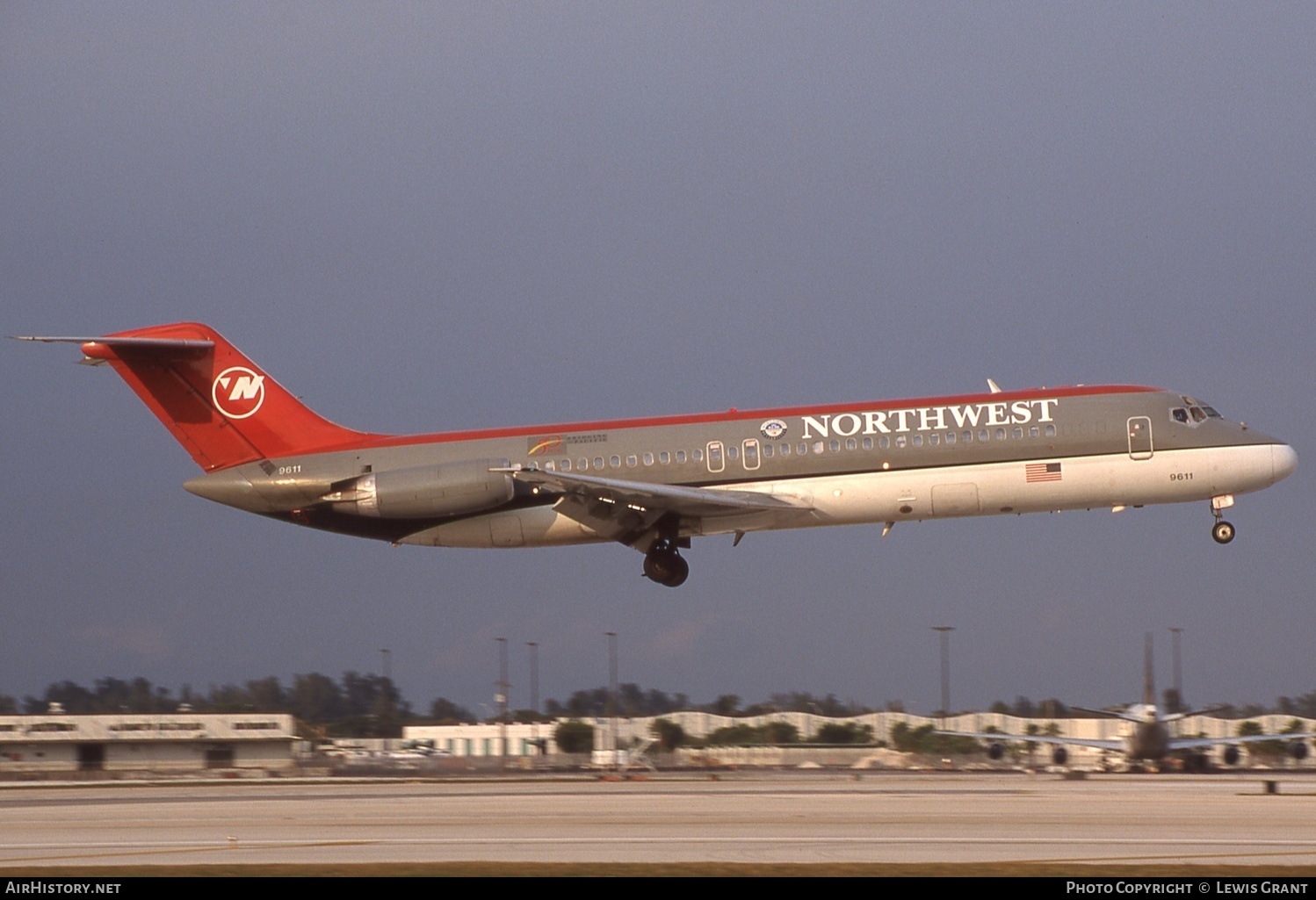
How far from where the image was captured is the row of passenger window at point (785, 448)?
118 feet

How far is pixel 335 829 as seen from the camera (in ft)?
84.1

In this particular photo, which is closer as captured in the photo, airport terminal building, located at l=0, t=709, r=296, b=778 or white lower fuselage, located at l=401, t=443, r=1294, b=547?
white lower fuselage, located at l=401, t=443, r=1294, b=547

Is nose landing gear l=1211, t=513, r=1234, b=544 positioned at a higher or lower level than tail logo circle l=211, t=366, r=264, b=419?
lower

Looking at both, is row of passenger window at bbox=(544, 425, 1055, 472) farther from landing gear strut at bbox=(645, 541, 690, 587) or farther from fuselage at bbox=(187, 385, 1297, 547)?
landing gear strut at bbox=(645, 541, 690, 587)

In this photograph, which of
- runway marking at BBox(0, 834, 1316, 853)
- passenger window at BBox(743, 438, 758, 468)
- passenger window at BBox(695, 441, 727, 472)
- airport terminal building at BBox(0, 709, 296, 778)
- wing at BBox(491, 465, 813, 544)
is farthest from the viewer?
airport terminal building at BBox(0, 709, 296, 778)

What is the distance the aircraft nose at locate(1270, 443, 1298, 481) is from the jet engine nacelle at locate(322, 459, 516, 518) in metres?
18.1

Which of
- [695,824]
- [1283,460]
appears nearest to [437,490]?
[695,824]

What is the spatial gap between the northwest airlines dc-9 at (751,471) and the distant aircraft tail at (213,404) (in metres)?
0.28

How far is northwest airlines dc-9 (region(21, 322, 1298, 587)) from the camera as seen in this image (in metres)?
35.9

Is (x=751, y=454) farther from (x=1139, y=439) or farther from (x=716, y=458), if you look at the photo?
(x=1139, y=439)

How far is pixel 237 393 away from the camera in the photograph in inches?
1540

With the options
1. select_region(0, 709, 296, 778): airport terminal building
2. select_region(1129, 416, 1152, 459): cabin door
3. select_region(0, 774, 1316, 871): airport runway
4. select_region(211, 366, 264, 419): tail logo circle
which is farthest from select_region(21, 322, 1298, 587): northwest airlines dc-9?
select_region(0, 709, 296, 778): airport terminal building

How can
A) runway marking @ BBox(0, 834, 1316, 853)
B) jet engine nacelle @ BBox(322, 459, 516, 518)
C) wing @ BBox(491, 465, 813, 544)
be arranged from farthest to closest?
jet engine nacelle @ BBox(322, 459, 516, 518)
wing @ BBox(491, 465, 813, 544)
runway marking @ BBox(0, 834, 1316, 853)
